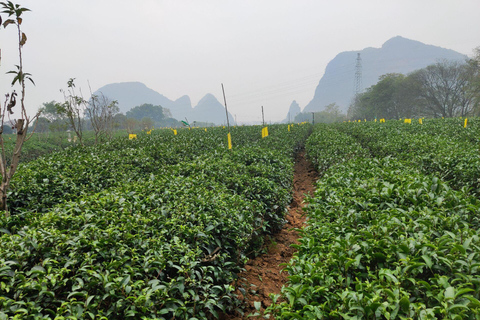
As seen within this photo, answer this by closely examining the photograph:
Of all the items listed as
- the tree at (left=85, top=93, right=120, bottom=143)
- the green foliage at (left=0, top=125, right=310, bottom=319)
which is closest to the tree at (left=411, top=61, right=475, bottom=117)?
the tree at (left=85, top=93, right=120, bottom=143)

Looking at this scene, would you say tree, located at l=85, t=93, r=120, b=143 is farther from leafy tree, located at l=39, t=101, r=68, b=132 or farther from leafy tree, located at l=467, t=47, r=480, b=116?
leafy tree, located at l=467, t=47, r=480, b=116

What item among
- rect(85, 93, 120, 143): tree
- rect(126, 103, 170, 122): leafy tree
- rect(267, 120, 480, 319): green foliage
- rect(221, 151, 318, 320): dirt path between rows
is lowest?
rect(221, 151, 318, 320): dirt path between rows

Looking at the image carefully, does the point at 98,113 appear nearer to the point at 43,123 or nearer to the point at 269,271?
the point at 269,271

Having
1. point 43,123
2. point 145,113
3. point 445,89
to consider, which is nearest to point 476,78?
point 445,89

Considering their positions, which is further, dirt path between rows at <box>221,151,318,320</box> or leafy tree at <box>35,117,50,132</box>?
leafy tree at <box>35,117,50,132</box>

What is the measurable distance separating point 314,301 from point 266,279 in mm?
1925

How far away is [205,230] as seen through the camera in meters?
2.54

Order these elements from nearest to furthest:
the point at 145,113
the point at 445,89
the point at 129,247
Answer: the point at 129,247 → the point at 445,89 → the point at 145,113

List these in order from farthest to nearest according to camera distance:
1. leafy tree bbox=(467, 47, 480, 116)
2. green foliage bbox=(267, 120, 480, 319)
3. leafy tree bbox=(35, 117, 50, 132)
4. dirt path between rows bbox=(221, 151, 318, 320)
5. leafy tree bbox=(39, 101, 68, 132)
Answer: leafy tree bbox=(467, 47, 480, 116), leafy tree bbox=(35, 117, 50, 132), leafy tree bbox=(39, 101, 68, 132), dirt path between rows bbox=(221, 151, 318, 320), green foliage bbox=(267, 120, 480, 319)

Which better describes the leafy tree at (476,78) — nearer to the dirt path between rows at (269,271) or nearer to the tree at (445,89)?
the tree at (445,89)

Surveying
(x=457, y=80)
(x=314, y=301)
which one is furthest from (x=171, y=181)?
(x=457, y=80)

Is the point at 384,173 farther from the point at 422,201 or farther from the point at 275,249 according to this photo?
the point at 275,249

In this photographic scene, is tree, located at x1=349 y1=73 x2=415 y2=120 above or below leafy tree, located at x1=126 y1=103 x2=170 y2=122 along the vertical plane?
→ below

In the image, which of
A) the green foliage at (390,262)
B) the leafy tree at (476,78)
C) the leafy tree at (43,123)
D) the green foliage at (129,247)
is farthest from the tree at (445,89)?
the leafy tree at (43,123)
